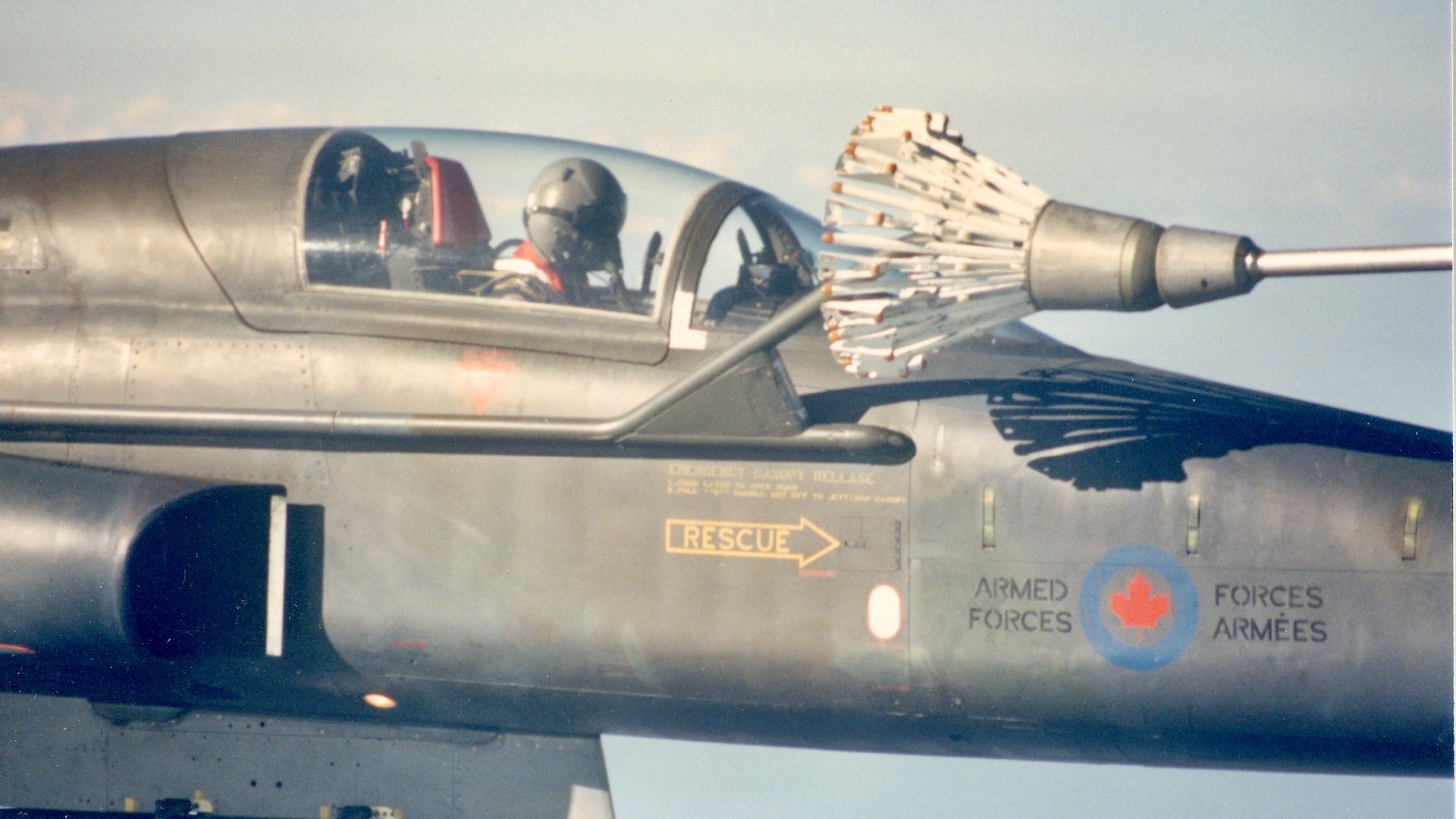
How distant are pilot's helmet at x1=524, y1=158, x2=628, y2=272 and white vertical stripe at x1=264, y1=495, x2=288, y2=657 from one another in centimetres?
141

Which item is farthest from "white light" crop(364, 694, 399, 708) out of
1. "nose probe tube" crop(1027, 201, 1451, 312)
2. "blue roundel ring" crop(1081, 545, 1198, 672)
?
"nose probe tube" crop(1027, 201, 1451, 312)

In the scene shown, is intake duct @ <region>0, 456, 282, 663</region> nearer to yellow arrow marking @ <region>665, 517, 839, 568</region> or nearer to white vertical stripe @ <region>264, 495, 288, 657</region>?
white vertical stripe @ <region>264, 495, 288, 657</region>

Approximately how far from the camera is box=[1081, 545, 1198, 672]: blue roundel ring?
5293 mm

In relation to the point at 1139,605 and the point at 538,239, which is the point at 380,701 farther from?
the point at 1139,605

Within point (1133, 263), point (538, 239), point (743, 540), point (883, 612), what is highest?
point (538, 239)

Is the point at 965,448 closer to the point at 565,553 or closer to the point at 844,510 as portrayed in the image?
the point at 844,510

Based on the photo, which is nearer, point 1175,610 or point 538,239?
point 1175,610

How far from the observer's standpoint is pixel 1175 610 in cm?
530

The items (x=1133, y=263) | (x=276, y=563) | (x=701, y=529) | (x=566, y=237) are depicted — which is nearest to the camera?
(x=1133, y=263)

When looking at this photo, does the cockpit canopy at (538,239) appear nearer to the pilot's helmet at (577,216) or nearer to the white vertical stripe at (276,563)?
the pilot's helmet at (577,216)

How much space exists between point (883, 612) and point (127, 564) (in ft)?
8.79

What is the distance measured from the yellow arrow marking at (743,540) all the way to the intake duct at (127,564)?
1.58 m

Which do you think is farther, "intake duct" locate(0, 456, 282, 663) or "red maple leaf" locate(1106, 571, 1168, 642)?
"intake duct" locate(0, 456, 282, 663)

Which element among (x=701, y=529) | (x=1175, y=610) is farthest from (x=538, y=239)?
(x=1175, y=610)
